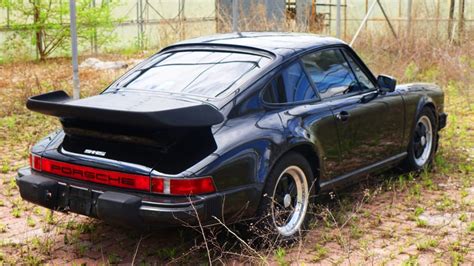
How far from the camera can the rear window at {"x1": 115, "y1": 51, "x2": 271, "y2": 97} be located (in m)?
4.70

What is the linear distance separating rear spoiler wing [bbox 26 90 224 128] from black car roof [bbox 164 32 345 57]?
3.61 ft

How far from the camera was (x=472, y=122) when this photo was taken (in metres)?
9.34

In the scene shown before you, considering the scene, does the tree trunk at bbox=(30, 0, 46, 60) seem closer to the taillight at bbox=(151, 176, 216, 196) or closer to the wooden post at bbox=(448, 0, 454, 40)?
the wooden post at bbox=(448, 0, 454, 40)

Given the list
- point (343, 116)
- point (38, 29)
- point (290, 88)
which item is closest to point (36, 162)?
point (290, 88)

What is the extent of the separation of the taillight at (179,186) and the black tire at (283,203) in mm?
574

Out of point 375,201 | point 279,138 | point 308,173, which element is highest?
point 279,138

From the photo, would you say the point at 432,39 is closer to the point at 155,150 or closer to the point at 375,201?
the point at 375,201

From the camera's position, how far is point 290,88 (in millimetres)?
4914

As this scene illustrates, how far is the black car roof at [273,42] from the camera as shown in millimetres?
5075

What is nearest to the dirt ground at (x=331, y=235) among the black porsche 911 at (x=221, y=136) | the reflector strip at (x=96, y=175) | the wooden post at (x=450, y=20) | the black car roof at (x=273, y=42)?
the black porsche 911 at (x=221, y=136)

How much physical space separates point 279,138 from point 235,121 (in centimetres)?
35

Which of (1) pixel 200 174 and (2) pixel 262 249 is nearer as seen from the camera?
(1) pixel 200 174

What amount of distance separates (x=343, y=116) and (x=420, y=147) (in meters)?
1.87

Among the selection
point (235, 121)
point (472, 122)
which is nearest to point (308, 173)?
point (235, 121)
